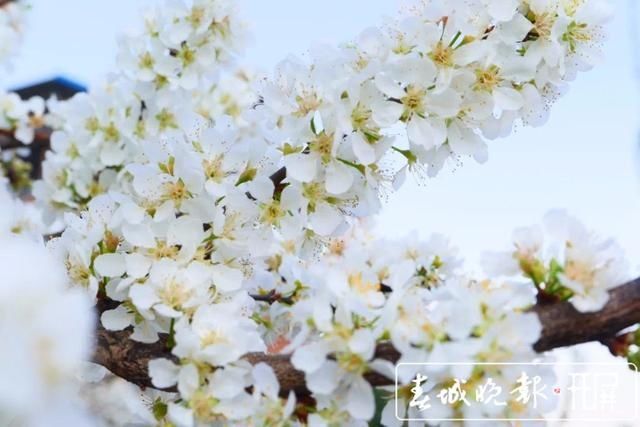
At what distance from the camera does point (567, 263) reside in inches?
33.9

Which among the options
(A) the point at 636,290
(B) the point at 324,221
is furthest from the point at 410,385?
(B) the point at 324,221

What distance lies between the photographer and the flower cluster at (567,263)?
0.83 m

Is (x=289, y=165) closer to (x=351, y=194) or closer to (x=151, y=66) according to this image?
(x=351, y=194)

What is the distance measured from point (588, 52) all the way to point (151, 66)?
3.00 ft

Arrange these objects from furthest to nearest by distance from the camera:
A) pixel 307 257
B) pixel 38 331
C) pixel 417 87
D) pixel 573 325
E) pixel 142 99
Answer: pixel 142 99 < pixel 307 257 < pixel 417 87 < pixel 573 325 < pixel 38 331

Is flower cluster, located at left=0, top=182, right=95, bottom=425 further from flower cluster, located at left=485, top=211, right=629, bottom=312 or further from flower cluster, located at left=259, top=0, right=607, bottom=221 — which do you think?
flower cluster, located at left=259, top=0, right=607, bottom=221

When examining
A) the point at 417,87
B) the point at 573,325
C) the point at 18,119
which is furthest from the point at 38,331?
the point at 18,119

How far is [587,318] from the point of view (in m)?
0.84

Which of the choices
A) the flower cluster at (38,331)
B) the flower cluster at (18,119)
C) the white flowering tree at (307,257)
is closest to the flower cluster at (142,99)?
the white flowering tree at (307,257)

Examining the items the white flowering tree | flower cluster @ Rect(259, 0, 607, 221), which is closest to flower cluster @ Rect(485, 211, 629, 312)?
the white flowering tree

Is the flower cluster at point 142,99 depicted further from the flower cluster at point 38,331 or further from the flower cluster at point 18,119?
the flower cluster at point 38,331

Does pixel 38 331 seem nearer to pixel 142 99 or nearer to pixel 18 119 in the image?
pixel 142 99

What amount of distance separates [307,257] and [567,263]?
58cm

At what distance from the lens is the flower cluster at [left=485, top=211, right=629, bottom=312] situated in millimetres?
834
